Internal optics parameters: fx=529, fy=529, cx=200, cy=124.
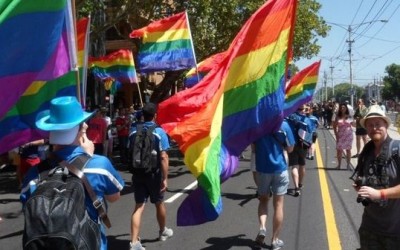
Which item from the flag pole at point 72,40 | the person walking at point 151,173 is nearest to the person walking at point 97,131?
the person walking at point 151,173

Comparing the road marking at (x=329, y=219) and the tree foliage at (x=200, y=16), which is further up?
the tree foliage at (x=200, y=16)

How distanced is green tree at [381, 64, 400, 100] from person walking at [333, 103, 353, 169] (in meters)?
107

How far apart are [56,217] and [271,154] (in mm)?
3697

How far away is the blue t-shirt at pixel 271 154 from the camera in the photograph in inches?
240

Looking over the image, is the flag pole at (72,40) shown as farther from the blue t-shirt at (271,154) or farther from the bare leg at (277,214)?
the bare leg at (277,214)

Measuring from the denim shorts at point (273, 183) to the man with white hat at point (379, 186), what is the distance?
214 centimetres

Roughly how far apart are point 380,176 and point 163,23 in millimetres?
8857

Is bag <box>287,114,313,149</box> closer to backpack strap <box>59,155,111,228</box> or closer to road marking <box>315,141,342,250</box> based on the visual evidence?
road marking <box>315,141,342,250</box>

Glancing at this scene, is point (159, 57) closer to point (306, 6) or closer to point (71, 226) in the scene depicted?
point (71, 226)

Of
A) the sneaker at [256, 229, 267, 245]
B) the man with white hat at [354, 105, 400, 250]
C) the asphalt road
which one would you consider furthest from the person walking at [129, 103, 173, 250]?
the man with white hat at [354, 105, 400, 250]

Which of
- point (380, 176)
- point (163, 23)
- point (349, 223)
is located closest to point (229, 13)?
point (163, 23)

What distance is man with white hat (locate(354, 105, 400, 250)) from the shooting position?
3699 mm

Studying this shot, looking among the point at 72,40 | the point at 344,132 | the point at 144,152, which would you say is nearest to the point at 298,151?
the point at 344,132

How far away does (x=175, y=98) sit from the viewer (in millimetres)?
5270
